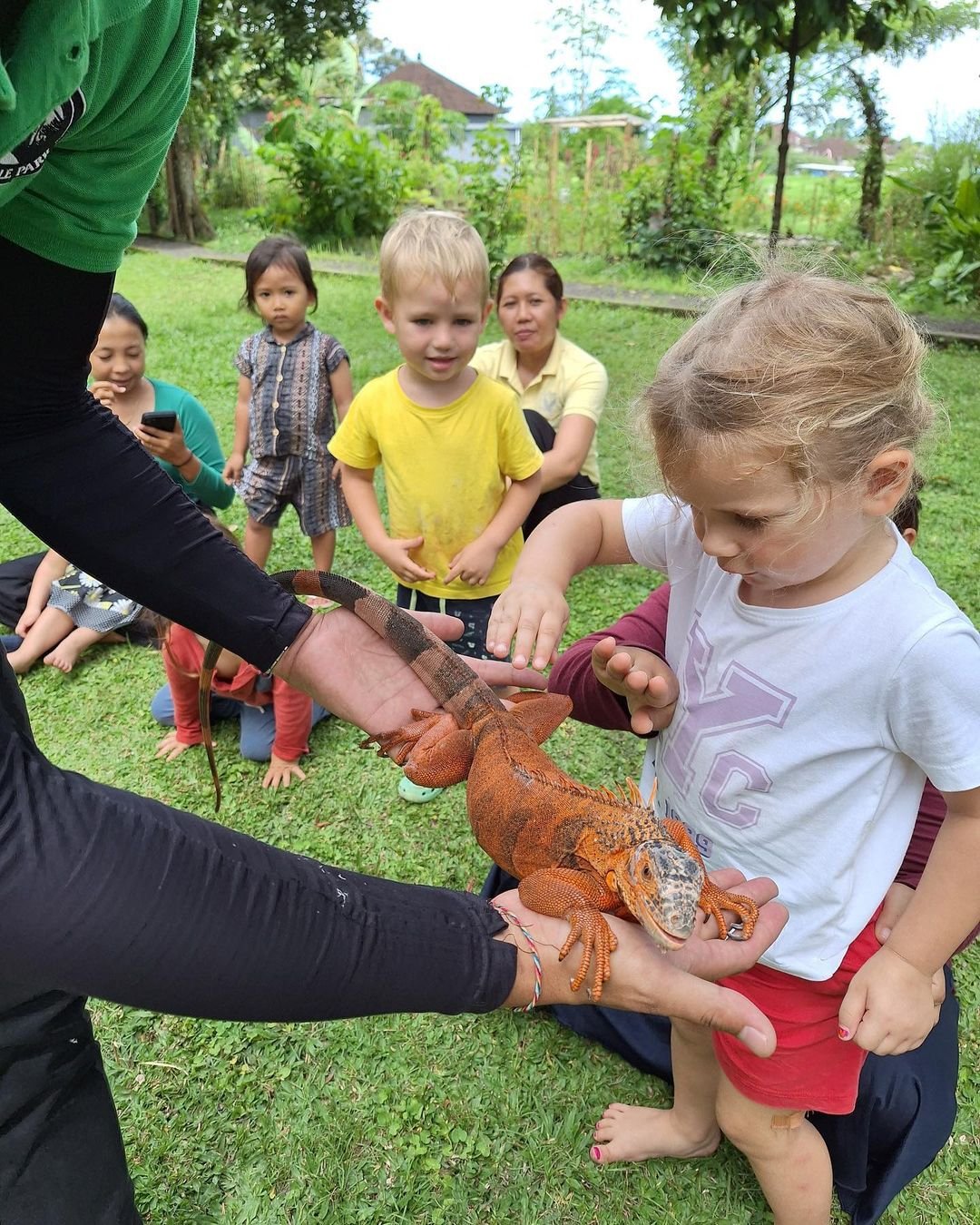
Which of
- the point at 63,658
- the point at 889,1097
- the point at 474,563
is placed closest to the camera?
the point at 889,1097

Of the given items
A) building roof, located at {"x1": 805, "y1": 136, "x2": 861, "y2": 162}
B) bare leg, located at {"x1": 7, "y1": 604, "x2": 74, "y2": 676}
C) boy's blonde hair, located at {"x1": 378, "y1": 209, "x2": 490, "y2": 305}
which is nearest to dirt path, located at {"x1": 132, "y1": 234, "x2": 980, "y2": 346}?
boy's blonde hair, located at {"x1": 378, "y1": 209, "x2": 490, "y2": 305}

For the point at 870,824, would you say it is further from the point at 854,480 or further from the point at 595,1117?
the point at 595,1117

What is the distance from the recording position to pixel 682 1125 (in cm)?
233

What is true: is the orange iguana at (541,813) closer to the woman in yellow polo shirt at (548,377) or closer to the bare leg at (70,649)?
the woman in yellow polo shirt at (548,377)

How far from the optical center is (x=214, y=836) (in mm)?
1438

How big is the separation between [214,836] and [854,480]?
4.28ft

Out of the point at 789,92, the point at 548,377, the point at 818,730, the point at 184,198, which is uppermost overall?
the point at 184,198

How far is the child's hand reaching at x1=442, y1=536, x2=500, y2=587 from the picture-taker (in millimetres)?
3404

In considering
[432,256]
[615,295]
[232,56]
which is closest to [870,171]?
[615,295]

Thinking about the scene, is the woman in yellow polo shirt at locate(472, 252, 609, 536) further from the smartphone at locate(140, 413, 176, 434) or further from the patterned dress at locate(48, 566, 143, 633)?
the patterned dress at locate(48, 566, 143, 633)

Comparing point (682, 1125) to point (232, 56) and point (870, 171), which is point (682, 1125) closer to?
point (870, 171)

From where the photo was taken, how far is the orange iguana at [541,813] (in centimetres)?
172

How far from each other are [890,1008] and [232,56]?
20.4 metres

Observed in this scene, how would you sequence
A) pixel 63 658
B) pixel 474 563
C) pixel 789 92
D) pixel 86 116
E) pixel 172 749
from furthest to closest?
pixel 789 92 < pixel 63 658 < pixel 172 749 < pixel 474 563 < pixel 86 116
